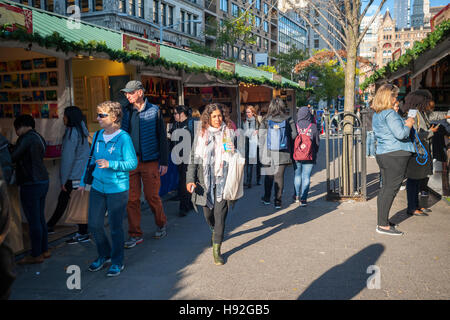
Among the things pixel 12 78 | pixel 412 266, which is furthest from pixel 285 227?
pixel 12 78

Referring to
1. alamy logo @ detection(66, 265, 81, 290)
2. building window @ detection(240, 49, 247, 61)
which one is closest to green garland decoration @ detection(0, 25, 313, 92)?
alamy logo @ detection(66, 265, 81, 290)

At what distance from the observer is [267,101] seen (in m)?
18.7

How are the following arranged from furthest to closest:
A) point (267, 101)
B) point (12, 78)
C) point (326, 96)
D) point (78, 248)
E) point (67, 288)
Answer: point (326, 96)
point (267, 101)
point (12, 78)
point (78, 248)
point (67, 288)

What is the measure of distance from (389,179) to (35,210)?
15.3 feet

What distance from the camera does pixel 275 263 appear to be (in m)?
4.71

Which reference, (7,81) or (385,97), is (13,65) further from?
(385,97)

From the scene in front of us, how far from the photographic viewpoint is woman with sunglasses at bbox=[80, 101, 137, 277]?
439 centimetres

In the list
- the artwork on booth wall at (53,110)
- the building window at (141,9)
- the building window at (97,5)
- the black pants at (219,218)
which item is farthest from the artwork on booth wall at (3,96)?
the building window at (141,9)

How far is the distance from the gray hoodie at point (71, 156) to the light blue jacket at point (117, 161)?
1.28m

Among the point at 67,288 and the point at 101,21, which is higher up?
the point at 101,21

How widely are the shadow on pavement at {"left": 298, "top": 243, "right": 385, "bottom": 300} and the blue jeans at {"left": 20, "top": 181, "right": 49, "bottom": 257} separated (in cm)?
318

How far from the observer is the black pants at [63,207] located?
571 cm

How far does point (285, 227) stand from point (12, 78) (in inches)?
231
